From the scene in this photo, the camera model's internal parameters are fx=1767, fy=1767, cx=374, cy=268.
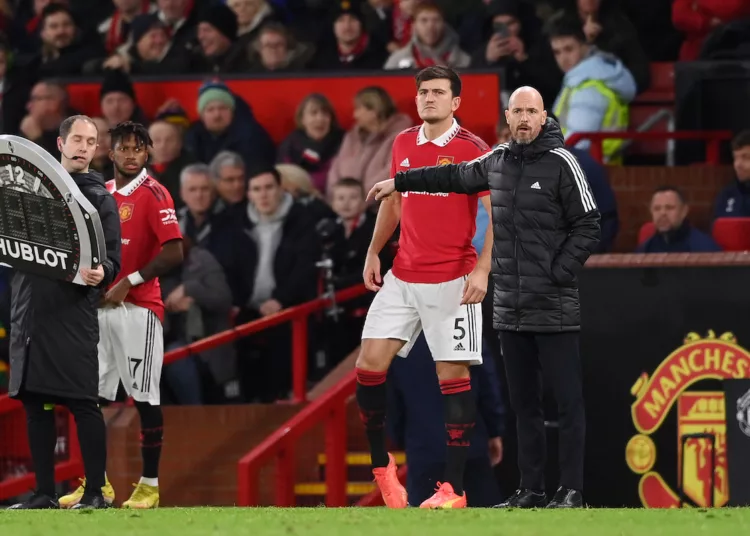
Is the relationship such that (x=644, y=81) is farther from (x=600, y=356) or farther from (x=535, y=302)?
(x=535, y=302)

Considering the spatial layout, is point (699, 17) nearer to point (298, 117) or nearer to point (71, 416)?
point (298, 117)

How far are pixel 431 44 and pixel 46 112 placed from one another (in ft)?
10.6

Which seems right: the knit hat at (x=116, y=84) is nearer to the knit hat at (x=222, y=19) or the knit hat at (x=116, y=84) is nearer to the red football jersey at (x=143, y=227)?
the knit hat at (x=222, y=19)

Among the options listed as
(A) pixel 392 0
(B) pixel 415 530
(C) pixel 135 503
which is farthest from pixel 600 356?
(A) pixel 392 0

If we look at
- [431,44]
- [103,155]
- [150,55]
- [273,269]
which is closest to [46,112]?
[103,155]

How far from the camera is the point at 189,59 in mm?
15258

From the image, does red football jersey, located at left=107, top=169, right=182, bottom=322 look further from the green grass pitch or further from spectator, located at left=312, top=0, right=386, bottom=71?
spectator, located at left=312, top=0, right=386, bottom=71

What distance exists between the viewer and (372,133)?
1308 centimetres

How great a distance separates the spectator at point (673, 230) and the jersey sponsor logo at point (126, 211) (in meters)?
3.85

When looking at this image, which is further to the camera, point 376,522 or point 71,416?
point 71,416

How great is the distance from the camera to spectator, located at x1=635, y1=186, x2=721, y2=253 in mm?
11469

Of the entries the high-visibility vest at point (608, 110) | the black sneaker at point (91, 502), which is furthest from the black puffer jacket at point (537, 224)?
the high-visibility vest at point (608, 110)

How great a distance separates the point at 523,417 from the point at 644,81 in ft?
18.5

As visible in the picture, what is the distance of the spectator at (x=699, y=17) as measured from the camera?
13.7 m
